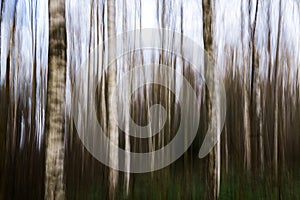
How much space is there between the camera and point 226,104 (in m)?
3.80

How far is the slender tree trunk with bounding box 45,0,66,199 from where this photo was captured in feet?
6.59

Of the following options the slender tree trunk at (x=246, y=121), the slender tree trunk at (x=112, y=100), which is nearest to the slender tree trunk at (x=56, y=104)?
the slender tree trunk at (x=112, y=100)

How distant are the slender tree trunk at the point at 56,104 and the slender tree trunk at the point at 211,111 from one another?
1390 millimetres

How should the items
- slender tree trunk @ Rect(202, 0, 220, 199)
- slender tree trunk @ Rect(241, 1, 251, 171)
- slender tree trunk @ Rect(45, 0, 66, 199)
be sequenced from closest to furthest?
1. slender tree trunk @ Rect(45, 0, 66, 199)
2. slender tree trunk @ Rect(202, 0, 220, 199)
3. slender tree trunk @ Rect(241, 1, 251, 171)

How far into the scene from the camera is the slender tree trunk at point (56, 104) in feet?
6.59

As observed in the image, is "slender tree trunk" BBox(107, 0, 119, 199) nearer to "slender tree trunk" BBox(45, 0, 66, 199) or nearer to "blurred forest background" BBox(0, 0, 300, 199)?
"blurred forest background" BBox(0, 0, 300, 199)

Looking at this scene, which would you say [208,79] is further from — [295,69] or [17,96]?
[17,96]

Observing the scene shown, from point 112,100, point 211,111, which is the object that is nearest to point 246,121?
point 211,111

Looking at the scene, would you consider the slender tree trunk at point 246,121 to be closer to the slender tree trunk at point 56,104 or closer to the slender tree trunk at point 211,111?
the slender tree trunk at point 211,111

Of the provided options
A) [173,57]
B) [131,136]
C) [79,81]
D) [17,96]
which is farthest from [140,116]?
[17,96]

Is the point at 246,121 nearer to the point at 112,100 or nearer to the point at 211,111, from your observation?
the point at 211,111

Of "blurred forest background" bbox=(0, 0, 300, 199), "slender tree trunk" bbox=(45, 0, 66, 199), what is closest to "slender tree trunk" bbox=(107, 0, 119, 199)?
"blurred forest background" bbox=(0, 0, 300, 199)

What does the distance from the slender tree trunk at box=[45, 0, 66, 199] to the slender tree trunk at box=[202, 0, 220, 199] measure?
139 cm

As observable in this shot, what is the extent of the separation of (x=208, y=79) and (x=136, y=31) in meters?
1.44
